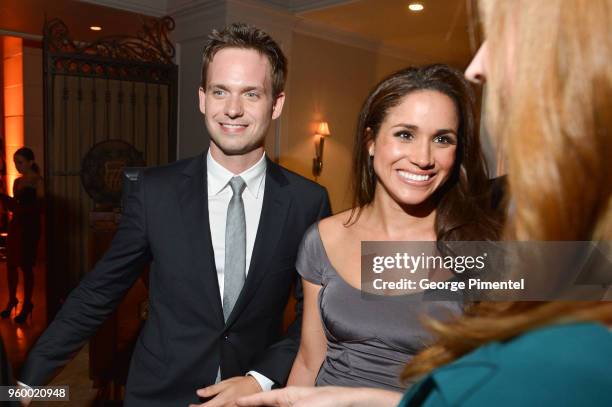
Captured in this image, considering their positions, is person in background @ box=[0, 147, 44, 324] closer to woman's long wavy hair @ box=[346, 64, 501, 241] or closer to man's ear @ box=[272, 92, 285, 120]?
man's ear @ box=[272, 92, 285, 120]

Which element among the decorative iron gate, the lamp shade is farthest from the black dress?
the lamp shade

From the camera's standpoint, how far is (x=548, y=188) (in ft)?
1.67

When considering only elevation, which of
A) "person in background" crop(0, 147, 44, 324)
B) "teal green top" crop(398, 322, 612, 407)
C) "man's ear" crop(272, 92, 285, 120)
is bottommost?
"person in background" crop(0, 147, 44, 324)

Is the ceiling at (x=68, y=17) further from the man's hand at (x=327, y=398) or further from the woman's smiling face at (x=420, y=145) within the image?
the man's hand at (x=327, y=398)

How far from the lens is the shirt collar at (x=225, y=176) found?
1.71 m

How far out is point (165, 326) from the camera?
1589 mm

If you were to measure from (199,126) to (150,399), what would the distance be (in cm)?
445

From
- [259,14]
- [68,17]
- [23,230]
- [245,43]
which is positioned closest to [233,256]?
[245,43]

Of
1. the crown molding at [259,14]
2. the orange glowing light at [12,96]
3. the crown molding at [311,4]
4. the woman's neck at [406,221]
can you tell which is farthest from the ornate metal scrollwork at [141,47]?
the woman's neck at [406,221]

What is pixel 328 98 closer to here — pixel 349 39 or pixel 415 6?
pixel 349 39

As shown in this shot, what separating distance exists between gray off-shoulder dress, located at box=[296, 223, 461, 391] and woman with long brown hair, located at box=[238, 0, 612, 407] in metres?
0.83

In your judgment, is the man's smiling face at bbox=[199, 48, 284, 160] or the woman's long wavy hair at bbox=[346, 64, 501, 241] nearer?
the woman's long wavy hair at bbox=[346, 64, 501, 241]

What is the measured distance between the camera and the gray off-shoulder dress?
138 cm

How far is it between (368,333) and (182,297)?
600mm
